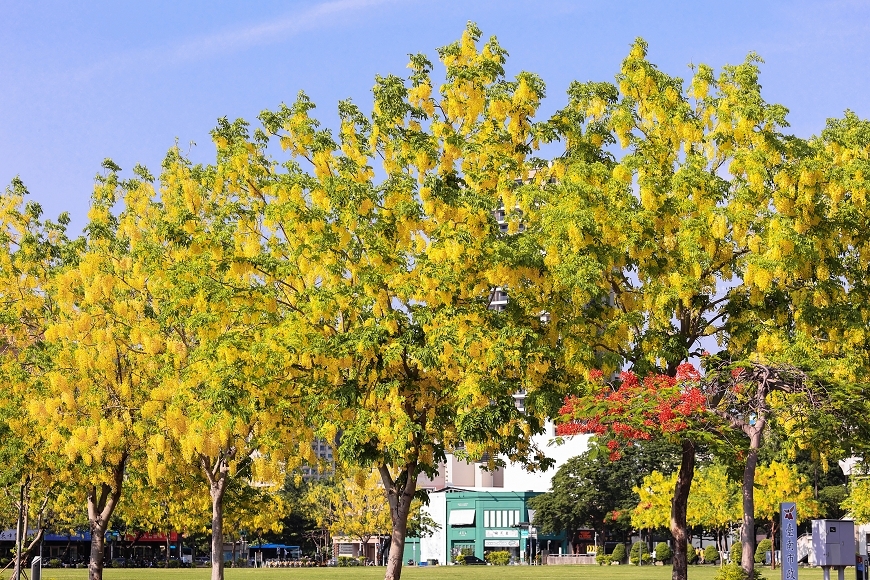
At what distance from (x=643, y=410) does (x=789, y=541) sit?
311cm

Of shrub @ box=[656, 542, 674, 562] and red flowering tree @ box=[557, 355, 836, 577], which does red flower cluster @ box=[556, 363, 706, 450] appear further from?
shrub @ box=[656, 542, 674, 562]

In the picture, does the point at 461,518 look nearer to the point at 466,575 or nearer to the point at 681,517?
the point at 466,575

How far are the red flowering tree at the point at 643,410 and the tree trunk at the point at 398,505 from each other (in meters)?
4.42

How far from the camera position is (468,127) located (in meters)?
23.9

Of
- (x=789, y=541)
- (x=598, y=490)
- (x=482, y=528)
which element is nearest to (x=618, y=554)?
(x=598, y=490)

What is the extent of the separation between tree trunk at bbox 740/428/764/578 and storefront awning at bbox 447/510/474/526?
295ft

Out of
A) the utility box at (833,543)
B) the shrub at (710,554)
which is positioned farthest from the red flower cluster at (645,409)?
the shrub at (710,554)

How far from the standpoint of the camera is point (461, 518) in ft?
375

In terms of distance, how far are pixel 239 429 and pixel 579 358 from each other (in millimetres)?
8046

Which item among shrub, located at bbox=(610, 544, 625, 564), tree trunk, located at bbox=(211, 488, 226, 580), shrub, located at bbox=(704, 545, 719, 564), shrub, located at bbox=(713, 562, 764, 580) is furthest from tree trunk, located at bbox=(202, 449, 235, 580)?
shrub, located at bbox=(610, 544, 625, 564)

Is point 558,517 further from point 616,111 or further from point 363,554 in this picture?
point 616,111

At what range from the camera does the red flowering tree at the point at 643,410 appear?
18.7 metres

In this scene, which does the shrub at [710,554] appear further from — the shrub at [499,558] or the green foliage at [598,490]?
the shrub at [499,558]

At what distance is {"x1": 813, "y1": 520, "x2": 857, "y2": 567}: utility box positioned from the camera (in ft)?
65.7
